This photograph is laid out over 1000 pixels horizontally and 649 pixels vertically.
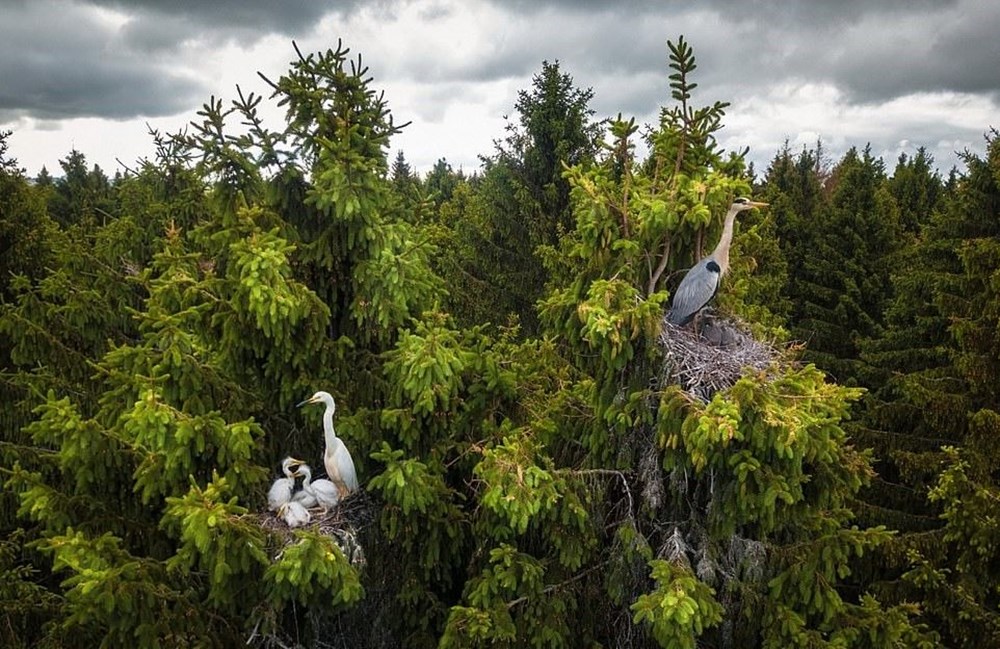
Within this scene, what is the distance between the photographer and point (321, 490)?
531cm

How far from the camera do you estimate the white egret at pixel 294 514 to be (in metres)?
5.02

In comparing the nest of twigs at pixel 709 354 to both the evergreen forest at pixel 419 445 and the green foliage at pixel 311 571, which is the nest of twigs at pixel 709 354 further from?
the green foliage at pixel 311 571

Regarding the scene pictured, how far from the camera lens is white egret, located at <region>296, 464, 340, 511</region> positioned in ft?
17.4

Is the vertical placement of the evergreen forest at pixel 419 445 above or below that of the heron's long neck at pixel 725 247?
below

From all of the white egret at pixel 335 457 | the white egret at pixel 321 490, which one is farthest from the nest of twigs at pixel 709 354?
the white egret at pixel 321 490

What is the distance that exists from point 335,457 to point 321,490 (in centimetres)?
35

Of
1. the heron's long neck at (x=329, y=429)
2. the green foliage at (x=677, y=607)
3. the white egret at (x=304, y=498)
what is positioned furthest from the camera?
the white egret at (x=304, y=498)

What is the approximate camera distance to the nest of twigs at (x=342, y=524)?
194 inches

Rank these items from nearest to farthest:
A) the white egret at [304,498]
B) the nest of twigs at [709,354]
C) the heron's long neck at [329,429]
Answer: the nest of twigs at [709,354]
the heron's long neck at [329,429]
the white egret at [304,498]

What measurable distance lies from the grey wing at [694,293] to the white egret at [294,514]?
330cm

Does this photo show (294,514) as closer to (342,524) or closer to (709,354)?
(342,524)

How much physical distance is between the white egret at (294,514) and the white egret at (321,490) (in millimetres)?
198

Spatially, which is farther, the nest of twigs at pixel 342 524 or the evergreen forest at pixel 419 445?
the nest of twigs at pixel 342 524

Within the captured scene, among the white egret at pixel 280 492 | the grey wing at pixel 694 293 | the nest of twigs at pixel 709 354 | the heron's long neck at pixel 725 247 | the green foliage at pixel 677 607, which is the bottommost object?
the green foliage at pixel 677 607
